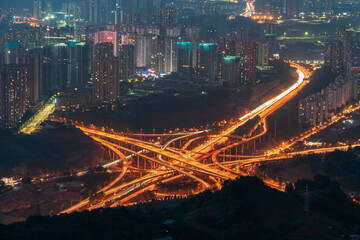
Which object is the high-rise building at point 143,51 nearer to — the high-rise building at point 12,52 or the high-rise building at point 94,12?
the high-rise building at point 12,52

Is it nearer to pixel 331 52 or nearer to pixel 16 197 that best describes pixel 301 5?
pixel 331 52

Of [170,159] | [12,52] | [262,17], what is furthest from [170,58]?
[262,17]

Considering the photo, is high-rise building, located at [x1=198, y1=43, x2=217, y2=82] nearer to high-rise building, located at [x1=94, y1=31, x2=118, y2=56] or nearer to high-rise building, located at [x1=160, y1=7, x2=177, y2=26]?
high-rise building, located at [x1=94, y1=31, x2=118, y2=56]

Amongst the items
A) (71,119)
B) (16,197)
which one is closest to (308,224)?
(16,197)

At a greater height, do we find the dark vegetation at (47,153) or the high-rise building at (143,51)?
the high-rise building at (143,51)

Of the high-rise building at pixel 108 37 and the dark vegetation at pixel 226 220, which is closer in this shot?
the dark vegetation at pixel 226 220

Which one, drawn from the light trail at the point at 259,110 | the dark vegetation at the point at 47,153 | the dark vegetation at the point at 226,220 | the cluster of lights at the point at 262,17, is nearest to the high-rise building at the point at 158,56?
the light trail at the point at 259,110

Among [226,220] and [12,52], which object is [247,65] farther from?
[226,220]
